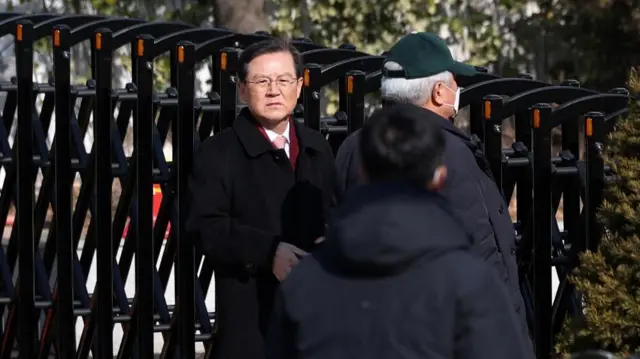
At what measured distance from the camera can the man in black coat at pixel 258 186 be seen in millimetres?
5352

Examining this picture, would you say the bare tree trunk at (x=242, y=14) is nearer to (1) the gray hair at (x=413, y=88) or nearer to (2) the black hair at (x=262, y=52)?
(2) the black hair at (x=262, y=52)

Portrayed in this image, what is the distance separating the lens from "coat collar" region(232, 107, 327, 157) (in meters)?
5.38

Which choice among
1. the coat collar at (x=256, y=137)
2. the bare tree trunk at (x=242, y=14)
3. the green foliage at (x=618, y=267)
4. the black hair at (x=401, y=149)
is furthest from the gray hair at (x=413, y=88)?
the bare tree trunk at (x=242, y=14)

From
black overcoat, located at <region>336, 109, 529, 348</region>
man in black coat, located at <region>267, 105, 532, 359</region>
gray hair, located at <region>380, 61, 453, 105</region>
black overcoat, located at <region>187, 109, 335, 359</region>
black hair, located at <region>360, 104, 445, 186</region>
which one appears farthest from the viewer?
black overcoat, located at <region>187, 109, 335, 359</region>

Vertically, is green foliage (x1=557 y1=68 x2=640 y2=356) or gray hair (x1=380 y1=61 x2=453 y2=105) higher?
gray hair (x1=380 y1=61 x2=453 y2=105)

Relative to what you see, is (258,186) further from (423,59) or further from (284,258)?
(423,59)

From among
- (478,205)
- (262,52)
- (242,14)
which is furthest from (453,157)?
(242,14)

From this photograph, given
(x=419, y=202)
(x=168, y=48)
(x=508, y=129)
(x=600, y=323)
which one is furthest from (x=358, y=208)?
(x=508, y=129)

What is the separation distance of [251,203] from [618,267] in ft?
3.89

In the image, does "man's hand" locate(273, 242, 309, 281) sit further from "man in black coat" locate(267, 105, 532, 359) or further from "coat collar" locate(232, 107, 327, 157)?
"man in black coat" locate(267, 105, 532, 359)

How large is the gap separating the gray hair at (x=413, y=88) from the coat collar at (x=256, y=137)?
75 centimetres

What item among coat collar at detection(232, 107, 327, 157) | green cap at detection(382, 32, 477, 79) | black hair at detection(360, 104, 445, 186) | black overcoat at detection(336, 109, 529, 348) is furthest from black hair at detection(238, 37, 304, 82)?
black hair at detection(360, 104, 445, 186)

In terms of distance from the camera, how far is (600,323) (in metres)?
4.93

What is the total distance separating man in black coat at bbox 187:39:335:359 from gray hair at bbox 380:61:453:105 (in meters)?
0.71
